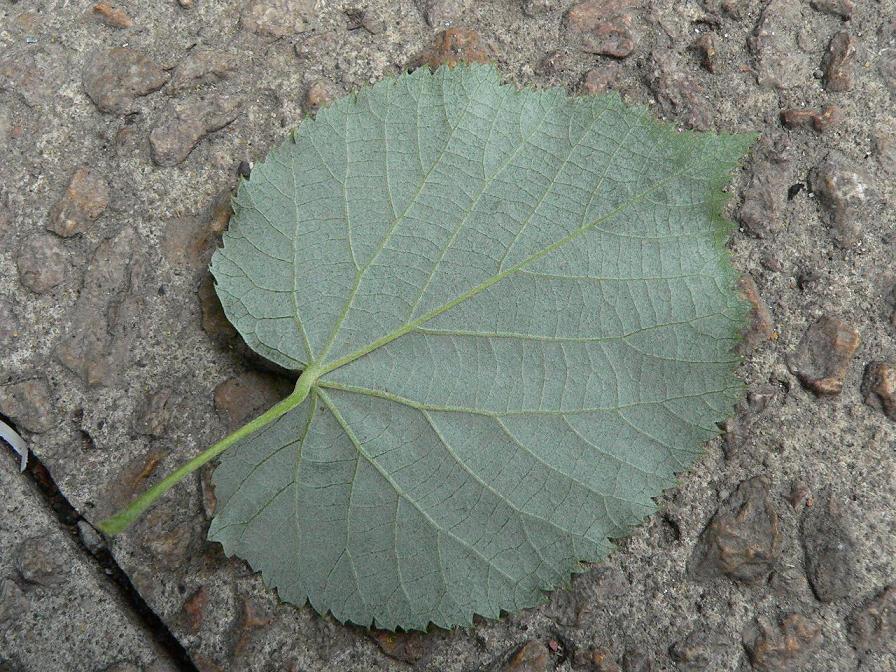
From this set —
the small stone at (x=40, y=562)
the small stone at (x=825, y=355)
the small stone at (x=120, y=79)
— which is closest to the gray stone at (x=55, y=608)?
the small stone at (x=40, y=562)

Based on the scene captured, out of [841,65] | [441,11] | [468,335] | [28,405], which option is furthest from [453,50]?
[28,405]

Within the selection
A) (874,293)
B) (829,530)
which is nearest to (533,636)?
(829,530)

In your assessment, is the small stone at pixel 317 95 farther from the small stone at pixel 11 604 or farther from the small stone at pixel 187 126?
the small stone at pixel 11 604

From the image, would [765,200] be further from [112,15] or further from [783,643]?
[112,15]

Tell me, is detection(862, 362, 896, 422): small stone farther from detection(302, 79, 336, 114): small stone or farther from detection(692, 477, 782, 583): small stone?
detection(302, 79, 336, 114): small stone

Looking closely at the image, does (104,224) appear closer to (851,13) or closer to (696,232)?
(696,232)
